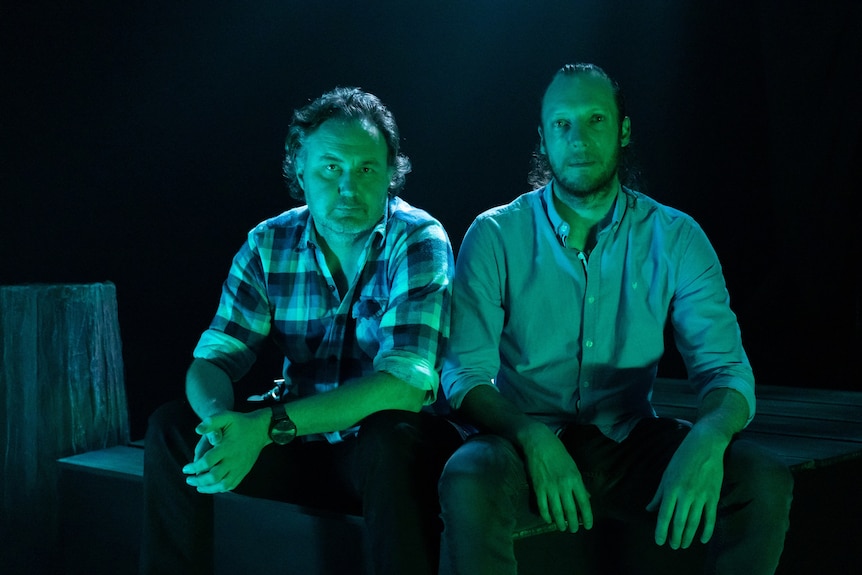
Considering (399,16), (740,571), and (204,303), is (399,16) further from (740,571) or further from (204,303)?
(740,571)

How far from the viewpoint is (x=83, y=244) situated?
3402mm

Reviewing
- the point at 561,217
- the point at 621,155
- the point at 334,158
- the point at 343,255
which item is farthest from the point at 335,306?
the point at 621,155

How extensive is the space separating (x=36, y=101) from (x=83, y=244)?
55cm

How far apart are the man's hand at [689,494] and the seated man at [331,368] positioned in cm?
43

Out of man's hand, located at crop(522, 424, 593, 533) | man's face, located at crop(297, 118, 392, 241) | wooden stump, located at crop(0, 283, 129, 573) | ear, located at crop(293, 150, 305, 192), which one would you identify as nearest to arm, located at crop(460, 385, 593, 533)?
man's hand, located at crop(522, 424, 593, 533)

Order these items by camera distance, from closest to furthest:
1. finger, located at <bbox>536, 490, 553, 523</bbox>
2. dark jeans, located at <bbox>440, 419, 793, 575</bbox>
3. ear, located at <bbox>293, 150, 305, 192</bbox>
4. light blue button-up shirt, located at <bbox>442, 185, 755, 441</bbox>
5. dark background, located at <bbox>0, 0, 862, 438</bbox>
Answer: dark jeans, located at <bbox>440, 419, 793, 575</bbox> → finger, located at <bbox>536, 490, 553, 523</bbox> → light blue button-up shirt, located at <bbox>442, 185, 755, 441</bbox> → ear, located at <bbox>293, 150, 305, 192</bbox> → dark background, located at <bbox>0, 0, 862, 438</bbox>

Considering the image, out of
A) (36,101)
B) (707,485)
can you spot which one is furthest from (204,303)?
(707,485)

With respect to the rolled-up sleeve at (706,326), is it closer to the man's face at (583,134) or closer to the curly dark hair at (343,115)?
the man's face at (583,134)

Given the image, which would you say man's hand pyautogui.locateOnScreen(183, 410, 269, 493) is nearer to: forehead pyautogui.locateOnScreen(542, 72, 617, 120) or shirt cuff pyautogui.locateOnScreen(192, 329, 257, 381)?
shirt cuff pyautogui.locateOnScreen(192, 329, 257, 381)

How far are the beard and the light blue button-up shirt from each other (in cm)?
8

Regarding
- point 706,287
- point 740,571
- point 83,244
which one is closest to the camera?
point 740,571

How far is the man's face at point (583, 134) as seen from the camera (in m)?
2.16

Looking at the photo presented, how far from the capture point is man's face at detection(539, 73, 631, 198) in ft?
7.09

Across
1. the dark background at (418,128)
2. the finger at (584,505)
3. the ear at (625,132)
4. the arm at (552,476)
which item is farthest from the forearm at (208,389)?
the dark background at (418,128)
